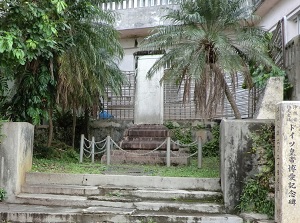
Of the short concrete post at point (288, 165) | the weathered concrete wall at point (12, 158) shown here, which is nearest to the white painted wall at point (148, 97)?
the weathered concrete wall at point (12, 158)

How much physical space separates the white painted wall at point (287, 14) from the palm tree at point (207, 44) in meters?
1.97

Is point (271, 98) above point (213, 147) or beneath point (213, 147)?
above

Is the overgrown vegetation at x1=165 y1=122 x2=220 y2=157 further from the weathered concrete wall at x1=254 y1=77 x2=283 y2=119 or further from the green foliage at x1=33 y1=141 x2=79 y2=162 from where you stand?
the weathered concrete wall at x1=254 y1=77 x2=283 y2=119

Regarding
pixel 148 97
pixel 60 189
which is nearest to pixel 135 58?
pixel 148 97

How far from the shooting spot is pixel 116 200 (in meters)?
6.93

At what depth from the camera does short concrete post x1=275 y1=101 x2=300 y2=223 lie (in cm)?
532

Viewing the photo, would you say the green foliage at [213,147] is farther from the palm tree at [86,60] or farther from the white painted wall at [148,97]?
the palm tree at [86,60]

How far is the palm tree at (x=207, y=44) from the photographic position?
Result: 938cm

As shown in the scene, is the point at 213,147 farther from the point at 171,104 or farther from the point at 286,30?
the point at 286,30

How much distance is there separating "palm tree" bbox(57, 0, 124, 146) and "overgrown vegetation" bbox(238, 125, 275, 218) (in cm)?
496

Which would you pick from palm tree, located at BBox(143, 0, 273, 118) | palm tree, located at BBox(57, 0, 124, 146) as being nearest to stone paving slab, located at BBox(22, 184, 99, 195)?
palm tree, located at BBox(57, 0, 124, 146)

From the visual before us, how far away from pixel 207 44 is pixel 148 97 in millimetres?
3830

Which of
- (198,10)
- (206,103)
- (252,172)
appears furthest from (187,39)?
(252,172)

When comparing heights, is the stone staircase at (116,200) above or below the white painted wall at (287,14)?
below
